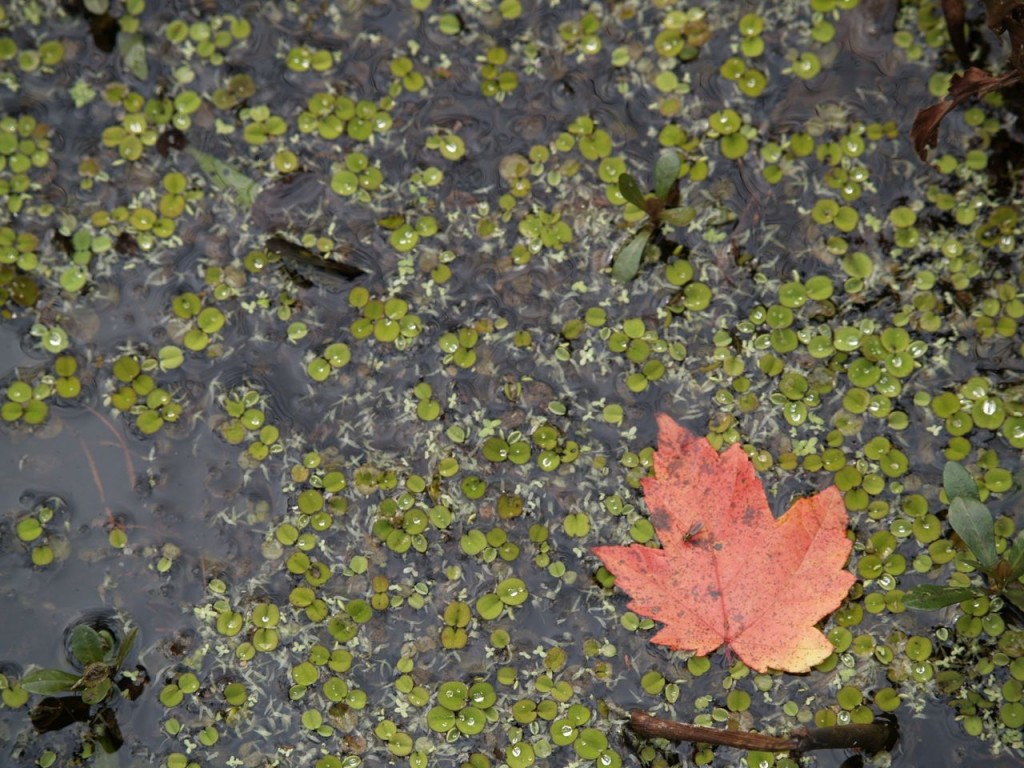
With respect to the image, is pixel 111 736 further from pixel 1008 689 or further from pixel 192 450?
pixel 1008 689

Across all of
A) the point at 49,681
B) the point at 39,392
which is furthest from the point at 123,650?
the point at 39,392

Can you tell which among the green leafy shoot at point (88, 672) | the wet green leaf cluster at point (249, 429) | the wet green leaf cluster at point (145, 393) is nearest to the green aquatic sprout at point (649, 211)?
the wet green leaf cluster at point (249, 429)

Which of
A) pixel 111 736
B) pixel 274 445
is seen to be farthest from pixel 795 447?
pixel 111 736

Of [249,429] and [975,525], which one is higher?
[249,429]

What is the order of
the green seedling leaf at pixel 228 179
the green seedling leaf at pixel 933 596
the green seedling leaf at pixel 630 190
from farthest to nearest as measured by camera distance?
the green seedling leaf at pixel 228 179 → the green seedling leaf at pixel 630 190 → the green seedling leaf at pixel 933 596

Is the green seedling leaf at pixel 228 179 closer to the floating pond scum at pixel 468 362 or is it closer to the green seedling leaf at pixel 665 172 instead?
the floating pond scum at pixel 468 362

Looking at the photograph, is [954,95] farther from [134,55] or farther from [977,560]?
[134,55]
